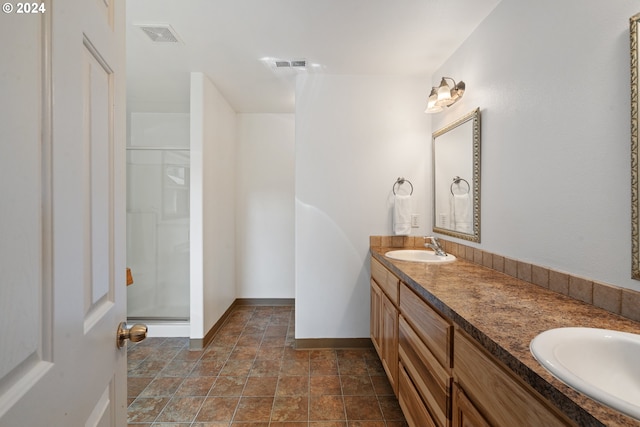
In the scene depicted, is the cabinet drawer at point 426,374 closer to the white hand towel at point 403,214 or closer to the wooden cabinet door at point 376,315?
the wooden cabinet door at point 376,315

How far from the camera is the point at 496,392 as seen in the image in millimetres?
734

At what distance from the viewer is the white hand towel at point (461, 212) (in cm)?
182

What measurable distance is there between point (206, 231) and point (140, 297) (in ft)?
4.14

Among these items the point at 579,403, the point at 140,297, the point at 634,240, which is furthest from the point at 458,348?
the point at 140,297

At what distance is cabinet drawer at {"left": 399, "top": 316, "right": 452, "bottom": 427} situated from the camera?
100cm

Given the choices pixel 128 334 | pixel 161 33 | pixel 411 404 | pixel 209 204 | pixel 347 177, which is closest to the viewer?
pixel 128 334

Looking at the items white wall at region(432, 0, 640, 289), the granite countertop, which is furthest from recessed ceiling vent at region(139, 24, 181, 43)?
the granite countertop

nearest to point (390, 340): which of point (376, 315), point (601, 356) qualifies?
point (376, 315)

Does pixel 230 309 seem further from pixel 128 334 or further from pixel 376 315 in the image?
pixel 128 334

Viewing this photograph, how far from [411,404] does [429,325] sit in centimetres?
50

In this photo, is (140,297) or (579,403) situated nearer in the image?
(579,403)

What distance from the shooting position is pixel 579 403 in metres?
0.50

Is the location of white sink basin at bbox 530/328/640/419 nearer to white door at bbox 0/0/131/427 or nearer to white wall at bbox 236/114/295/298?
white door at bbox 0/0/131/427

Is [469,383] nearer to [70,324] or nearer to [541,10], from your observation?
[70,324]
